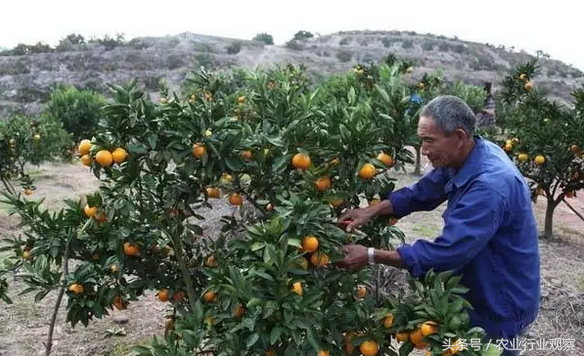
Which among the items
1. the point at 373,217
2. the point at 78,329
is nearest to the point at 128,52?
the point at 78,329

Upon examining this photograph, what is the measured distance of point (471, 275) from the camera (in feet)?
6.84

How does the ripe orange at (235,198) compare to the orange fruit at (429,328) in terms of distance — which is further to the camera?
the ripe orange at (235,198)

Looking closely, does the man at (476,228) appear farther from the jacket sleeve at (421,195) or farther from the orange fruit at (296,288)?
the orange fruit at (296,288)

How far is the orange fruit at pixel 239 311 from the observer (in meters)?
1.69

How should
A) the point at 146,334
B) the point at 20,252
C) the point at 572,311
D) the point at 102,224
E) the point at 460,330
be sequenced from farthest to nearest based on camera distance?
the point at 572,311 → the point at 146,334 → the point at 20,252 → the point at 102,224 → the point at 460,330

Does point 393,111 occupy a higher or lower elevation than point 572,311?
higher

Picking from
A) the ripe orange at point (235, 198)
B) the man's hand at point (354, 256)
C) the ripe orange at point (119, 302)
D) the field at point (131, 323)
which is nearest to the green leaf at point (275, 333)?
the man's hand at point (354, 256)

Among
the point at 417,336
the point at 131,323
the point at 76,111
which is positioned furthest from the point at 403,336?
the point at 76,111

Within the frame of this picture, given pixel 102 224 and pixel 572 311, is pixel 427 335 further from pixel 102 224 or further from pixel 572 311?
pixel 572 311

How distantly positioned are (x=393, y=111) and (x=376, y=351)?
2.96ft

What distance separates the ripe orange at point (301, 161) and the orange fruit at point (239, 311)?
1.75 feet

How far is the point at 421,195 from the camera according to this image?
7.58 feet

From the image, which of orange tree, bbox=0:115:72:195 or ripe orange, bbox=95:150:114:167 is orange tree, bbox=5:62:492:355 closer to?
ripe orange, bbox=95:150:114:167

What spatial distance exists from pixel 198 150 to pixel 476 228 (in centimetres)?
97
